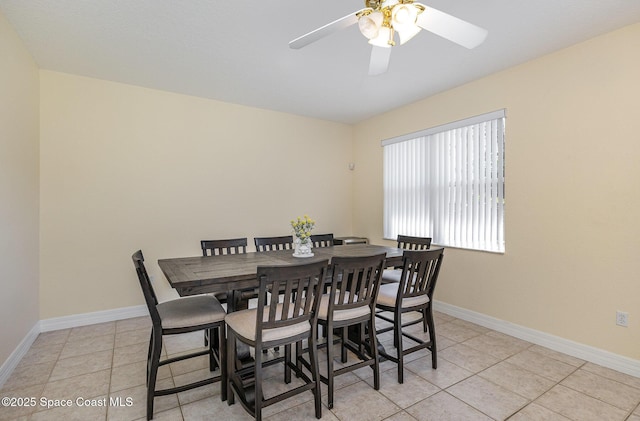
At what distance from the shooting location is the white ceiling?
2.19m

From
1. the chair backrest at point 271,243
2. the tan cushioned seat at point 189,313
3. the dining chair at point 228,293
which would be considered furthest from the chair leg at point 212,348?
the chair backrest at point 271,243

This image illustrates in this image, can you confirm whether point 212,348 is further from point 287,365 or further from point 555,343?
point 555,343

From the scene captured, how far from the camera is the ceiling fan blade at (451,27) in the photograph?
5.47ft

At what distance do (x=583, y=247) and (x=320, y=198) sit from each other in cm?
328

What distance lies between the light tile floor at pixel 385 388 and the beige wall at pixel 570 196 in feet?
1.47

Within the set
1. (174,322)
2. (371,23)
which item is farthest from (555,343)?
(174,322)

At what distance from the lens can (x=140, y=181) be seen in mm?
3646

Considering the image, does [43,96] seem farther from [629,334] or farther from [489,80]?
[629,334]

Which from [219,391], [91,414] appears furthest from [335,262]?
[91,414]

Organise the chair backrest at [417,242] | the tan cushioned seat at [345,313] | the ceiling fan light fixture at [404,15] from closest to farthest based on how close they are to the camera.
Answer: the ceiling fan light fixture at [404,15], the tan cushioned seat at [345,313], the chair backrest at [417,242]

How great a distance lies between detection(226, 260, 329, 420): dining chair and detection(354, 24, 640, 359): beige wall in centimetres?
231

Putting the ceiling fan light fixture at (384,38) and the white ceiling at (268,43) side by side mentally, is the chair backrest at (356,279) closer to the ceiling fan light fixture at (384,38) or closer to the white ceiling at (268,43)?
the ceiling fan light fixture at (384,38)

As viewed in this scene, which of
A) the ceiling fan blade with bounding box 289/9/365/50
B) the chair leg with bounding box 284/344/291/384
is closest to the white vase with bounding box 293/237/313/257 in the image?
the chair leg with bounding box 284/344/291/384

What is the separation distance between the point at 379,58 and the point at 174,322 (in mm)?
2194
